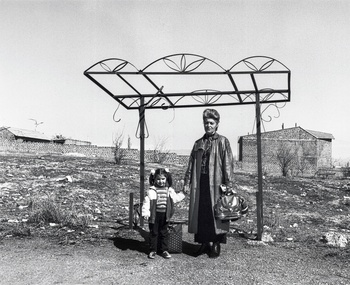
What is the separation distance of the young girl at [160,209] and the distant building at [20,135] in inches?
1707

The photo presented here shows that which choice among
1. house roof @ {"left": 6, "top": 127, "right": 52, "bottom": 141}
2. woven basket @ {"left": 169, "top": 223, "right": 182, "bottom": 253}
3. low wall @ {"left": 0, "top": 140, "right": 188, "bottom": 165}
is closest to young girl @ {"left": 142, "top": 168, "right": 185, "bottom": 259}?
woven basket @ {"left": 169, "top": 223, "right": 182, "bottom": 253}

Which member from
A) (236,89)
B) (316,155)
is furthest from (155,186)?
(316,155)

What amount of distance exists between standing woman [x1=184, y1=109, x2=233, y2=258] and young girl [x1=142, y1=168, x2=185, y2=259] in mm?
332

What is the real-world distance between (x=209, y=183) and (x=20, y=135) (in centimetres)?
4731

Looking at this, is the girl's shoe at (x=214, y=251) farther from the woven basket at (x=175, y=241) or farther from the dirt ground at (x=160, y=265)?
the woven basket at (x=175, y=241)

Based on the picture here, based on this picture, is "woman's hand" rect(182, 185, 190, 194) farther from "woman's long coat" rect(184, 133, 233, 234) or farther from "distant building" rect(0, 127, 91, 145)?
"distant building" rect(0, 127, 91, 145)

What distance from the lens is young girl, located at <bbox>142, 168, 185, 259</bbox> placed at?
4.95 metres

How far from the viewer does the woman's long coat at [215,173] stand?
5.04 m

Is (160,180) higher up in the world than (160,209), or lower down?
higher up

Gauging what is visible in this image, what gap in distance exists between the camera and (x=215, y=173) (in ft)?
16.7

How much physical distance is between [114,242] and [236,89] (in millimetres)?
3053

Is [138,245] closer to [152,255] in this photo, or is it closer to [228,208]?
[152,255]

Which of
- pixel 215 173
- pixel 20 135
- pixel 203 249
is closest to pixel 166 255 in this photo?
pixel 203 249

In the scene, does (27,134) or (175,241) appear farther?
(27,134)
